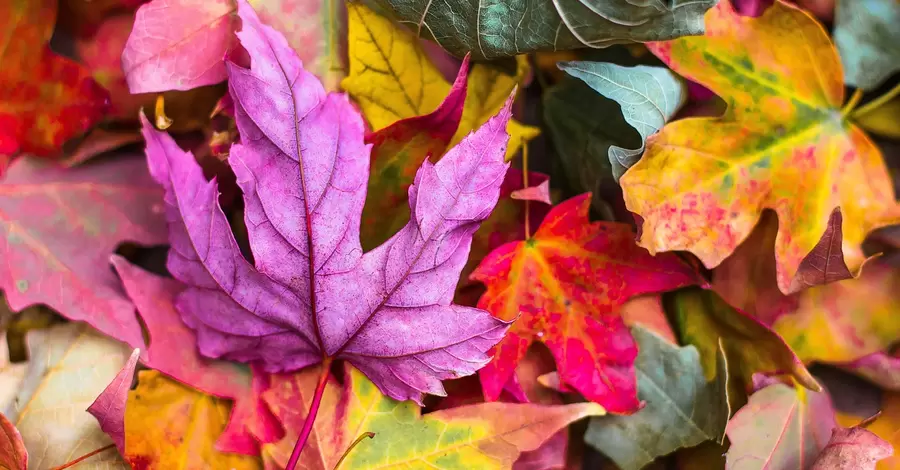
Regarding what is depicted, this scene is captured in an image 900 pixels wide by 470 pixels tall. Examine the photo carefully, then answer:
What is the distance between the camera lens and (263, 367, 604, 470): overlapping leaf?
Answer: 45cm

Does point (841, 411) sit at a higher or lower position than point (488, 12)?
lower

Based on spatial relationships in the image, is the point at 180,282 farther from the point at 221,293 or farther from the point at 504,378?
the point at 504,378

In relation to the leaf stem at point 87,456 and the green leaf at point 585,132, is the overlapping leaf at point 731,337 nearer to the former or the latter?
the green leaf at point 585,132

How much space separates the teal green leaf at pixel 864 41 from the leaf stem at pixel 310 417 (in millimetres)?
493

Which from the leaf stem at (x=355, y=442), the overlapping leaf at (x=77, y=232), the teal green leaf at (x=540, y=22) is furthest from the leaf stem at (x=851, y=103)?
the overlapping leaf at (x=77, y=232)

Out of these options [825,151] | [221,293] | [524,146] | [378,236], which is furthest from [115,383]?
[825,151]

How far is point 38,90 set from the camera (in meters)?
0.50

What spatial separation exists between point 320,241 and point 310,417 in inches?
5.1

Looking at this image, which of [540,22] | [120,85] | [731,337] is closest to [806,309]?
[731,337]

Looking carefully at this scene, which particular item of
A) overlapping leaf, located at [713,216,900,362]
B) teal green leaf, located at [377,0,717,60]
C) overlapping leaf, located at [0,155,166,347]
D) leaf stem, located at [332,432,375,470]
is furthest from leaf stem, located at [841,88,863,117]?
overlapping leaf, located at [0,155,166,347]

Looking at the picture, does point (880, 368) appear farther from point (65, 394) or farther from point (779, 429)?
point (65, 394)

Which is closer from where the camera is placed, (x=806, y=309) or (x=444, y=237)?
(x=444, y=237)

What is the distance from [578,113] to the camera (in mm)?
540

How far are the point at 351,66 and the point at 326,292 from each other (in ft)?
0.54
